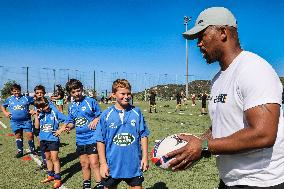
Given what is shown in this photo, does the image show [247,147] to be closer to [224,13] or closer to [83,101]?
[224,13]

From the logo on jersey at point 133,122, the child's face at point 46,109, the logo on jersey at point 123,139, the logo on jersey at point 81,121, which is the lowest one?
the logo on jersey at point 123,139

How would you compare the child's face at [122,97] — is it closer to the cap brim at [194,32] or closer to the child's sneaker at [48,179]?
the cap brim at [194,32]

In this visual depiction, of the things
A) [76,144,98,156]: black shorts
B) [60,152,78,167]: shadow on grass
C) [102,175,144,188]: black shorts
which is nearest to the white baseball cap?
[102,175,144,188]: black shorts

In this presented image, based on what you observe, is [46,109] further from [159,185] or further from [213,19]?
[213,19]

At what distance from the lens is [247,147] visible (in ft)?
7.79

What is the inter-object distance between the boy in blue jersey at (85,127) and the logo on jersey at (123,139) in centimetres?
201

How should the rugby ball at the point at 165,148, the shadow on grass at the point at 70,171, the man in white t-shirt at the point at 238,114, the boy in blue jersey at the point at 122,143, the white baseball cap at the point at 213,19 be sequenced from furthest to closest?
the shadow on grass at the point at 70,171, the boy in blue jersey at the point at 122,143, the rugby ball at the point at 165,148, the white baseball cap at the point at 213,19, the man in white t-shirt at the point at 238,114

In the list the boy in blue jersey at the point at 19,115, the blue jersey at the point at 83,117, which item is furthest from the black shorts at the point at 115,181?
the boy in blue jersey at the point at 19,115

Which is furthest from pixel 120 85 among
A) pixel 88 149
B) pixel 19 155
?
pixel 19 155

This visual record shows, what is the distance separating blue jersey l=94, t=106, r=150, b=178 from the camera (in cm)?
528

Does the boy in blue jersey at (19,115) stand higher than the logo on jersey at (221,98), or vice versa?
the logo on jersey at (221,98)

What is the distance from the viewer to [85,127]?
7.46 meters

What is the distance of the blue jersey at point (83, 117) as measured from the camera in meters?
7.46

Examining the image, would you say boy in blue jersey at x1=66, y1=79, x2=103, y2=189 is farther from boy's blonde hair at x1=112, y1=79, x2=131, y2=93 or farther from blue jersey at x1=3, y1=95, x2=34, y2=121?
blue jersey at x1=3, y1=95, x2=34, y2=121
